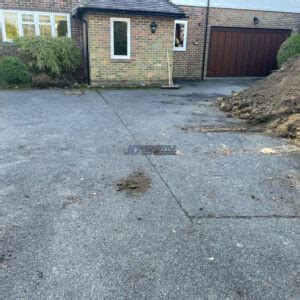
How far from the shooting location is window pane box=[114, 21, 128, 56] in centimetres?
1234

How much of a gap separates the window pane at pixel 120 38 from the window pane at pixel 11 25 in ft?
14.5

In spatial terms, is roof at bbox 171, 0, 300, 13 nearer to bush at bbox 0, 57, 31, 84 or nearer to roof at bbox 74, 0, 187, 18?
roof at bbox 74, 0, 187, 18

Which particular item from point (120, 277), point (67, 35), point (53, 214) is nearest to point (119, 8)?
point (67, 35)

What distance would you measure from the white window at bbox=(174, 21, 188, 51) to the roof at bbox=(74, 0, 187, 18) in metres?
2.30

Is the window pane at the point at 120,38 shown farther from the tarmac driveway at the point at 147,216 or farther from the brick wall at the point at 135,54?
the tarmac driveway at the point at 147,216

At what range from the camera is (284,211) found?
3783mm

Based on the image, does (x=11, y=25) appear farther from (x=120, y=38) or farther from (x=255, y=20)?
(x=255, y=20)

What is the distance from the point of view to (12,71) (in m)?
12.0

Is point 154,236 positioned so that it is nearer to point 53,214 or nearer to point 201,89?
point 53,214

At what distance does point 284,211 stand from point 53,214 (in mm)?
2694

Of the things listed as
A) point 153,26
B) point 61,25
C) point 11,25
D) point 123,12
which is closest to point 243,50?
point 153,26

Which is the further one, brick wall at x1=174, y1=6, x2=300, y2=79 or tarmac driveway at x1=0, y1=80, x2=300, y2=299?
brick wall at x1=174, y1=6, x2=300, y2=79

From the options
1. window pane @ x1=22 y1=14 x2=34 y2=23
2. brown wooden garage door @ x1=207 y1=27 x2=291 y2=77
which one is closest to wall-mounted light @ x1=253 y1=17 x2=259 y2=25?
brown wooden garage door @ x1=207 y1=27 x2=291 y2=77

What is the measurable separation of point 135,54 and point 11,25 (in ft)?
17.8
